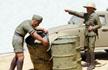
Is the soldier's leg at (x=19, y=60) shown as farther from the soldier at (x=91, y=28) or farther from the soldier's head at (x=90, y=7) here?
the soldier's head at (x=90, y=7)

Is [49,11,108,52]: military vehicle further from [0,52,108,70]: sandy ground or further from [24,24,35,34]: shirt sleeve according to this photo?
[24,24,35,34]: shirt sleeve

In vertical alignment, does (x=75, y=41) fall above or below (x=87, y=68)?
above

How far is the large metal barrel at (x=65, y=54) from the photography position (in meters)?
10.9

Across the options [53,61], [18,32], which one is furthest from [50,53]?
[18,32]

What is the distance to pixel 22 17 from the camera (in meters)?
16.6

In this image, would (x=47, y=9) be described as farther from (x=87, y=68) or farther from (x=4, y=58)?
(x=87, y=68)

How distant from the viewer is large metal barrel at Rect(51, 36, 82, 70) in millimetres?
10891

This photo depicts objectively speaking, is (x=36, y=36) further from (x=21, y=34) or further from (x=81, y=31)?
(x=81, y=31)

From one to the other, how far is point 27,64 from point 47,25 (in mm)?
3087

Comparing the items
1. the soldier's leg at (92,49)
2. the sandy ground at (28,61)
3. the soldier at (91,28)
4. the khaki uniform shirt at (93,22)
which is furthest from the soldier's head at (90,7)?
the sandy ground at (28,61)

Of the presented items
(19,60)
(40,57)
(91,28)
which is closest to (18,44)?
(19,60)

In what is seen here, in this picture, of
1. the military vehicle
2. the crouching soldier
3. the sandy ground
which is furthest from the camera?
the military vehicle

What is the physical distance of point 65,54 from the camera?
10.9 meters

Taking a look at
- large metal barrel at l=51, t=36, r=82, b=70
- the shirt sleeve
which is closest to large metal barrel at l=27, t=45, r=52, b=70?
large metal barrel at l=51, t=36, r=82, b=70
